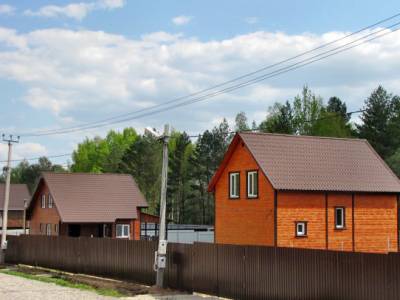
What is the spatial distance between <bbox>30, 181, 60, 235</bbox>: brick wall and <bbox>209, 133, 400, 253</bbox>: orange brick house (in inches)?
656

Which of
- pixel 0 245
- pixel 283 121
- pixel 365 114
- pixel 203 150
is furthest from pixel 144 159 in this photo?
pixel 0 245

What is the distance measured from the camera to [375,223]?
32.0m

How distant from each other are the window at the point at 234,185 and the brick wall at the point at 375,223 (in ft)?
19.3

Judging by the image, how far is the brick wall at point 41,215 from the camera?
46.4 m

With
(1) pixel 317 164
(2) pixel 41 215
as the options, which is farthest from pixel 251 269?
(2) pixel 41 215

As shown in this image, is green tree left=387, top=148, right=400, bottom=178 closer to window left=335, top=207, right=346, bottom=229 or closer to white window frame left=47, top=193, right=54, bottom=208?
window left=335, top=207, right=346, bottom=229

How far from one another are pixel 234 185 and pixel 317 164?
4.35m

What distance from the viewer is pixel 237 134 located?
32375 mm

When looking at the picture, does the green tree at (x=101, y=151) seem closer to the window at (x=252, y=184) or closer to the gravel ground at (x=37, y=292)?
the window at (x=252, y=184)

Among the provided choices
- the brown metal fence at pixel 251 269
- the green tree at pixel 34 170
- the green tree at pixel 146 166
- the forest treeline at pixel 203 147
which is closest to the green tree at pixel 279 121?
the forest treeline at pixel 203 147

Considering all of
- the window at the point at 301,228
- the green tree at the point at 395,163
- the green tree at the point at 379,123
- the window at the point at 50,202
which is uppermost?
the green tree at the point at 379,123

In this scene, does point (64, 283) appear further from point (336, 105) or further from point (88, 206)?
point (336, 105)

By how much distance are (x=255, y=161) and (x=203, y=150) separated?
173 ft

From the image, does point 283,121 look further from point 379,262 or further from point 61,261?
point 379,262
